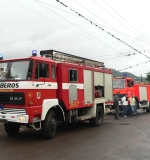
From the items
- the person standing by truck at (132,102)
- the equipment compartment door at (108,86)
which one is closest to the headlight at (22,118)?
the equipment compartment door at (108,86)

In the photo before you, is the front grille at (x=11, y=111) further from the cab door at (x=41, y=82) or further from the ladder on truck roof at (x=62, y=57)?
the ladder on truck roof at (x=62, y=57)

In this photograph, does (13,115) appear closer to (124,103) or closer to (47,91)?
(47,91)

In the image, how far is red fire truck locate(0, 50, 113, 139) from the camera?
7.81 m

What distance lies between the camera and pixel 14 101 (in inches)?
311

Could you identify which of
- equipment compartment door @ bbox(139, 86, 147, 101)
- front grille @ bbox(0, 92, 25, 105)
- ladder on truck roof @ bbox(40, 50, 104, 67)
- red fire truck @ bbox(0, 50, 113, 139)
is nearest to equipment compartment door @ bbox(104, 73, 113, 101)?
red fire truck @ bbox(0, 50, 113, 139)

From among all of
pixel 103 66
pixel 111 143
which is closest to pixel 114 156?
pixel 111 143

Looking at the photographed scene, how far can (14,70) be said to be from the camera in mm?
8164

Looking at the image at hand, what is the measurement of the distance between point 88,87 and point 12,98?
424cm

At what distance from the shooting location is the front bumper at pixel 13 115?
7660mm

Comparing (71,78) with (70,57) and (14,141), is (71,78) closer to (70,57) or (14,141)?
(70,57)

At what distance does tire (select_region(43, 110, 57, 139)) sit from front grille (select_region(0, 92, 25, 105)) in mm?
1194

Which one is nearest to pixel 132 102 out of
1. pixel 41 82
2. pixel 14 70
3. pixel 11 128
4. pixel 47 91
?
pixel 47 91

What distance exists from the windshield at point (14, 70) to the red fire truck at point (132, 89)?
11.2 metres

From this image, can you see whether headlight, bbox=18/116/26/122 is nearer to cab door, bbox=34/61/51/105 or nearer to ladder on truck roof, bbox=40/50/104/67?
cab door, bbox=34/61/51/105
